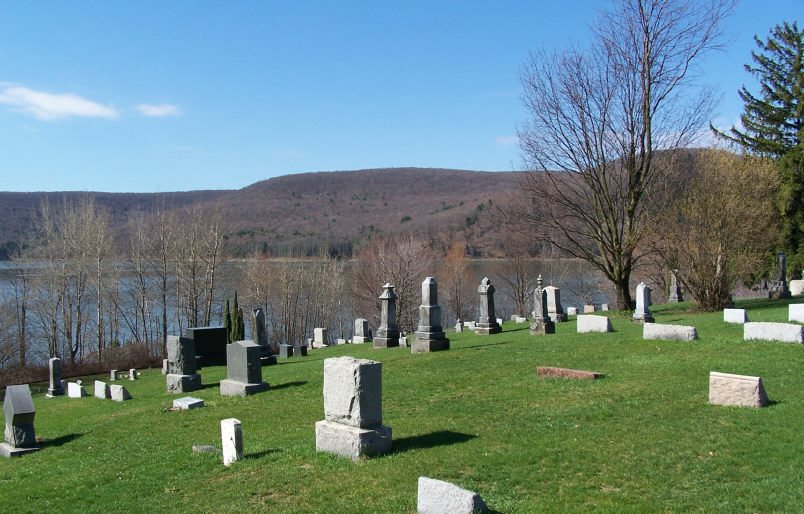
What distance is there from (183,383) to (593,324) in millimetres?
11976

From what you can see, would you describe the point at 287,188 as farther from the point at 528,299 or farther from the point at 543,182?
the point at 543,182

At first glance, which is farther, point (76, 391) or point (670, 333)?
point (76, 391)

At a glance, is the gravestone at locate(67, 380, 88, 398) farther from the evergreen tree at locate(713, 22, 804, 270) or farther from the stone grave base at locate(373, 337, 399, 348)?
the evergreen tree at locate(713, 22, 804, 270)

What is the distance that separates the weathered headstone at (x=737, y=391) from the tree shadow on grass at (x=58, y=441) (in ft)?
37.9

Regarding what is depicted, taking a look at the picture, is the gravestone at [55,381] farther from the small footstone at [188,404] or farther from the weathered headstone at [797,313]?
the weathered headstone at [797,313]

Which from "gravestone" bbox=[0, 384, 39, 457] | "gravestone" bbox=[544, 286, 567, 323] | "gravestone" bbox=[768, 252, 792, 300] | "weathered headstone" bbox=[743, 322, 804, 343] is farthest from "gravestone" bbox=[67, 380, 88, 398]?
"gravestone" bbox=[768, 252, 792, 300]

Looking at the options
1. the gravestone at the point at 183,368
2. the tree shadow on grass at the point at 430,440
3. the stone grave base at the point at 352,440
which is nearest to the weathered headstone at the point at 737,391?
the tree shadow on grass at the point at 430,440

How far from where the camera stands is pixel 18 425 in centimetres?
1159

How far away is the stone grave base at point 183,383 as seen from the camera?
1717 centimetres

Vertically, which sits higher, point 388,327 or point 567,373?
point 388,327

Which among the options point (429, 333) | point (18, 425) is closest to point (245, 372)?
point (18, 425)

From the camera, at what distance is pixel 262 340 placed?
23.4 metres

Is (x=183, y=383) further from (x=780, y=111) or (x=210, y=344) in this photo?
(x=780, y=111)

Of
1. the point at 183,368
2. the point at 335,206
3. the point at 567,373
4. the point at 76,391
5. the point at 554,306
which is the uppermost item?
the point at 335,206
